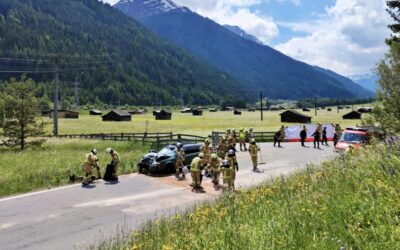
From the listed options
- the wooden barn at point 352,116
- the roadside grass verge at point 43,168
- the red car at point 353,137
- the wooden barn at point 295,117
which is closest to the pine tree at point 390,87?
the red car at point 353,137

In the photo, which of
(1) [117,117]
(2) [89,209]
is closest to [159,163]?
(2) [89,209]

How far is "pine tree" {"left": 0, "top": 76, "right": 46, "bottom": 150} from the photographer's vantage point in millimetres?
40250

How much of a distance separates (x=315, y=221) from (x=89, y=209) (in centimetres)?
1111

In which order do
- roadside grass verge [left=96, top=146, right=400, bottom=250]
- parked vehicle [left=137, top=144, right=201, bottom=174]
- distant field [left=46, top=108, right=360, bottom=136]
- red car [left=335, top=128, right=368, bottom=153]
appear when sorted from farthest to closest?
distant field [left=46, top=108, right=360, bottom=136]
red car [left=335, top=128, right=368, bottom=153]
parked vehicle [left=137, top=144, right=201, bottom=174]
roadside grass verge [left=96, top=146, right=400, bottom=250]

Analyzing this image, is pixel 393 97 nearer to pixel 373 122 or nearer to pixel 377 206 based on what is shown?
pixel 373 122

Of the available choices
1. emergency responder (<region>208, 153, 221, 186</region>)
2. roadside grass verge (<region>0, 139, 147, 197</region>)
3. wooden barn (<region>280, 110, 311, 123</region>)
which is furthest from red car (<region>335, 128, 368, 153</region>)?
wooden barn (<region>280, 110, 311, 123</region>)

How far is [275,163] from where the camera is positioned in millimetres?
28469

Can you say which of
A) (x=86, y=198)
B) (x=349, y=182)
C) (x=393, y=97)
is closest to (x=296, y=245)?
(x=349, y=182)

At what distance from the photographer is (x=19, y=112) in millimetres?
40625

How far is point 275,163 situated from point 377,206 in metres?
22.0

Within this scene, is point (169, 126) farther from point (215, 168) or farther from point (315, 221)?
point (315, 221)

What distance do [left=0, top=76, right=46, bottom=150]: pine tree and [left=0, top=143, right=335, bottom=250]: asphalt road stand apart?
2078 centimetres

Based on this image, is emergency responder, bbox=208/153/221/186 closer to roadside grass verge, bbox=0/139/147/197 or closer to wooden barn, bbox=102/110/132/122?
roadside grass verge, bbox=0/139/147/197

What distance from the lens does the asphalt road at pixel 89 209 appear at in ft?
41.9
